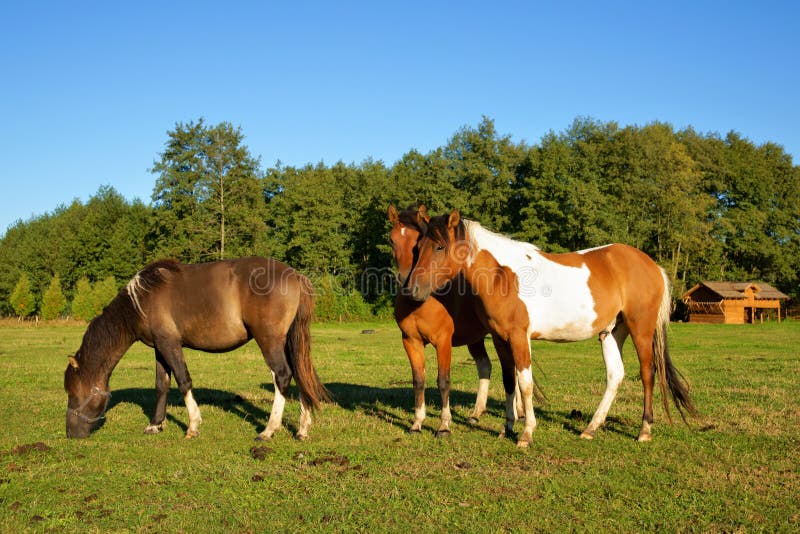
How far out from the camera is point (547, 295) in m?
6.66

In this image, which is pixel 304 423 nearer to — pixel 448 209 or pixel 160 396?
pixel 160 396

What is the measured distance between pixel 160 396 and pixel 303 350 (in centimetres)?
212

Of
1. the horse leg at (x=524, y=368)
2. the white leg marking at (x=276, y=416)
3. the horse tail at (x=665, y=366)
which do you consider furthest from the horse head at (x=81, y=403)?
the horse tail at (x=665, y=366)

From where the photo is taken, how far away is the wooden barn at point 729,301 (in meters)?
44.7

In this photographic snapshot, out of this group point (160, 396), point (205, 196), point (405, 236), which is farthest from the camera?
point (205, 196)

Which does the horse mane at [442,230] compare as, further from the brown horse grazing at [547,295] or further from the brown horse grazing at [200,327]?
the brown horse grazing at [200,327]

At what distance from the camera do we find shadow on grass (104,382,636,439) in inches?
298

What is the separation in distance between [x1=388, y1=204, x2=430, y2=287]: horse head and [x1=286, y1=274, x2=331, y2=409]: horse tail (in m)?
1.45

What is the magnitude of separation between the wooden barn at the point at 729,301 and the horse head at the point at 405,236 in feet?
147

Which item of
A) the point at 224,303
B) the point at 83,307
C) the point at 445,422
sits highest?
the point at 224,303

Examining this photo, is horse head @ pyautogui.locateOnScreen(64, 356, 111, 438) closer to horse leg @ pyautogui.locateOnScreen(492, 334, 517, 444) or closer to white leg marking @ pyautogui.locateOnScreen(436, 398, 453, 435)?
white leg marking @ pyautogui.locateOnScreen(436, 398, 453, 435)

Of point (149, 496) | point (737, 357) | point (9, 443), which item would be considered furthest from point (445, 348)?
point (737, 357)

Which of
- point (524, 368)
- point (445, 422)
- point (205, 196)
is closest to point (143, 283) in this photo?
point (445, 422)

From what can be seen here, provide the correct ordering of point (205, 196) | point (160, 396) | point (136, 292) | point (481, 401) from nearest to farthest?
point (136, 292) < point (160, 396) < point (481, 401) < point (205, 196)
